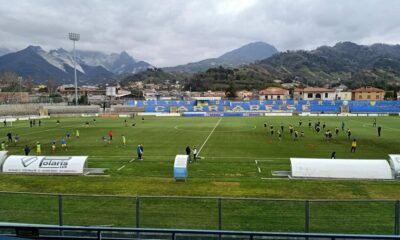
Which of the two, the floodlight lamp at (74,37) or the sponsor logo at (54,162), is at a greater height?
the floodlight lamp at (74,37)

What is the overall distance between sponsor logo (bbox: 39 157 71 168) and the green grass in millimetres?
1106

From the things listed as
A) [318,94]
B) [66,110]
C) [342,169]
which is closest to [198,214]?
[342,169]

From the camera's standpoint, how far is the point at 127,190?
858 inches

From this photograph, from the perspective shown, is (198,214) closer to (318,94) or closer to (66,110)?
(66,110)

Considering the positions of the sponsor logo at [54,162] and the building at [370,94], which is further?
the building at [370,94]

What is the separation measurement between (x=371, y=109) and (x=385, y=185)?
8911 centimetres

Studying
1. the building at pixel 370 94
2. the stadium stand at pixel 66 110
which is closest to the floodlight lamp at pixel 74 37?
the stadium stand at pixel 66 110

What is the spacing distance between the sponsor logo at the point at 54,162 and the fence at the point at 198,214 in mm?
12771

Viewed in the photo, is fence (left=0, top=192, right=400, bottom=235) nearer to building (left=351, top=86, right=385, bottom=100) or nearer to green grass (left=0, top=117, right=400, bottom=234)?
green grass (left=0, top=117, right=400, bottom=234)

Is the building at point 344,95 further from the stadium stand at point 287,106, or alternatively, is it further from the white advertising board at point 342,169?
the white advertising board at point 342,169

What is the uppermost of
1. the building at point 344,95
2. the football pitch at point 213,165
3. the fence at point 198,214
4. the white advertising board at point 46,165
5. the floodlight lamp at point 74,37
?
the floodlight lamp at point 74,37

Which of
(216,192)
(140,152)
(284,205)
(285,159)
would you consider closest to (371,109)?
(285,159)

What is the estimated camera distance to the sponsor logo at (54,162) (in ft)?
87.3

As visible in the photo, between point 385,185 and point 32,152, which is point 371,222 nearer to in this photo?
point 385,185
